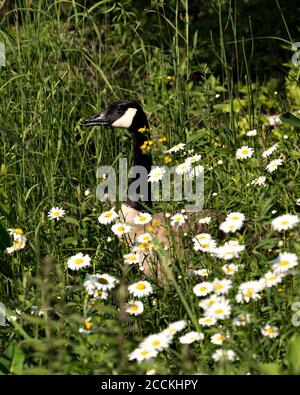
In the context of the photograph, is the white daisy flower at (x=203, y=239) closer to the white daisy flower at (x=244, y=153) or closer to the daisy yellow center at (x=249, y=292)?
the daisy yellow center at (x=249, y=292)

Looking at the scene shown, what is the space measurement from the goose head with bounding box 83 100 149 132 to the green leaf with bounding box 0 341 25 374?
2199 millimetres

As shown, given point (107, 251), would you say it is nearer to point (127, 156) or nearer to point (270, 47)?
point (127, 156)

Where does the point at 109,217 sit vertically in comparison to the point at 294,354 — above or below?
above

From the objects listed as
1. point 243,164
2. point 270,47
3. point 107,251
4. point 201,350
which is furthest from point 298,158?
point 270,47

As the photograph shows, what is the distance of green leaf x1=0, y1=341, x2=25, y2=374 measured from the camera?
2576 mm

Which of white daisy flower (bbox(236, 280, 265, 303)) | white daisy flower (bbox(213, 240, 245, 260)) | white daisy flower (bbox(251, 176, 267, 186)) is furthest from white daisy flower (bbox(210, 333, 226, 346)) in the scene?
white daisy flower (bbox(251, 176, 267, 186))

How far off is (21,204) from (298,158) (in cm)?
131

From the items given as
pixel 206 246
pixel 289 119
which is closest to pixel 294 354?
pixel 206 246

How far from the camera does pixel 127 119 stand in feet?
15.6

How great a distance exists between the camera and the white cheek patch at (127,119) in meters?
4.72

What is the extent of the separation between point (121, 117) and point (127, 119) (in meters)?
0.05

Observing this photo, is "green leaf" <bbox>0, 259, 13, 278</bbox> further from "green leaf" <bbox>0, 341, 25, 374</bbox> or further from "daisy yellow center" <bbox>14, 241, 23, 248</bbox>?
"green leaf" <bbox>0, 341, 25, 374</bbox>

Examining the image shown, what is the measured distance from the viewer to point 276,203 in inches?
152

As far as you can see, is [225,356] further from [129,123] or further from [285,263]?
[129,123]
